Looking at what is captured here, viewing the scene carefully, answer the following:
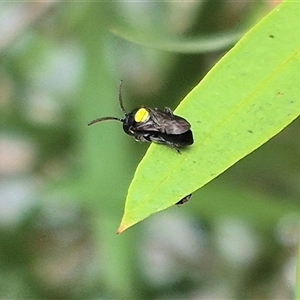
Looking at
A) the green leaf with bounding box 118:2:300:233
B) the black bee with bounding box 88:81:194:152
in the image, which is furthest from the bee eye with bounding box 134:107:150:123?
the green leaf with bounding box 118:2:300:233

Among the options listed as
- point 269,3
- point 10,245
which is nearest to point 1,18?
point 10,245

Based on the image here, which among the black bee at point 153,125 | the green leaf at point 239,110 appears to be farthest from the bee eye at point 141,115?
the green leaf at point 239,110

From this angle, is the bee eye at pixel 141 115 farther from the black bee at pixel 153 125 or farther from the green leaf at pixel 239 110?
the green leaf at pixel 239 110

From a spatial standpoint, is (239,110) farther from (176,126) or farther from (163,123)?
(163,123)

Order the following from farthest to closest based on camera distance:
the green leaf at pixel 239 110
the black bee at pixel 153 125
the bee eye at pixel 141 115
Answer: the bee eye at pixel 141 115 → the black bee at pixel 153 125 → the green leaf at pixel 239 110

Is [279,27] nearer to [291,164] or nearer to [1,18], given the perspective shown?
[291,164]

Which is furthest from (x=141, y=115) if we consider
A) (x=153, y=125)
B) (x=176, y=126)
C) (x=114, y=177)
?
(x=114, y=177)
